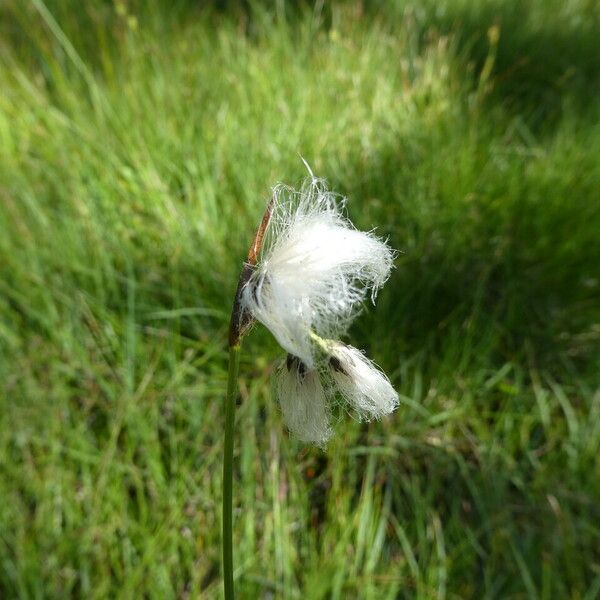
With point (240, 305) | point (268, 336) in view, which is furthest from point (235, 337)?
point (268, 336)

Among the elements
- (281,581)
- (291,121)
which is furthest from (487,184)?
(281,581)

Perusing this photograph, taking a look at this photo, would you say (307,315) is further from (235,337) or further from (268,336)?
(268,336)

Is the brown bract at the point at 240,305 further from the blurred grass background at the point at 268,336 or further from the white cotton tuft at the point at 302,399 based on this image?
the blurred grass background at the point at 268,336

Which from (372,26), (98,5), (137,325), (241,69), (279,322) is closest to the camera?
(279,322)

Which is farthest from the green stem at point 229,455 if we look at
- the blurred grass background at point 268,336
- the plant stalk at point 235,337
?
the blurred grass background at point 268,336

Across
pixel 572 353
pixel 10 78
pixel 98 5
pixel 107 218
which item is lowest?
pixel 572 353

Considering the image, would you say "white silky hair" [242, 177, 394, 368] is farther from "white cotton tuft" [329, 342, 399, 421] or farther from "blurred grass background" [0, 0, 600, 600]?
"blurred grass background" [0, 0, 600, 600]

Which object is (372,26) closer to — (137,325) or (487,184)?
(487,184)

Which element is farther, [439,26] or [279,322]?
[439,26]
